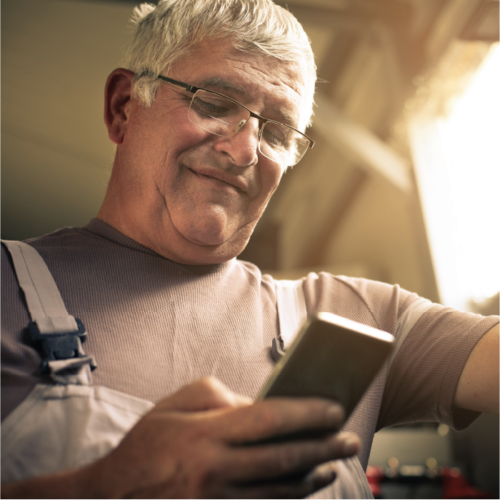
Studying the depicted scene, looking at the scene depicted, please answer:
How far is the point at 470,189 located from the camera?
2.49 meters

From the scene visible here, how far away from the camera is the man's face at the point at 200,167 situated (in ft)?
3.02

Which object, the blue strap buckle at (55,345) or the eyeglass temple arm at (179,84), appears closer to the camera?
the blue strap buckle at (55,345)

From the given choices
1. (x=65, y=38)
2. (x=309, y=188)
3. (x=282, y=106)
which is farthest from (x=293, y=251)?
(x=282, y=106)

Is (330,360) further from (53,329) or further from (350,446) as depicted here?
(53,329)

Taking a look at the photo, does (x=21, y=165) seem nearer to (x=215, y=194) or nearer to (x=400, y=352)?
(x=215, y=194)

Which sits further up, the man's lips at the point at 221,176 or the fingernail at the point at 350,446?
the man's lips at the point at 221,176

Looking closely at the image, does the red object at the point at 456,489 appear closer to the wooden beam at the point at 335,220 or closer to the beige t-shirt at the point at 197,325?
the beige t-shirt at the point at 197,325

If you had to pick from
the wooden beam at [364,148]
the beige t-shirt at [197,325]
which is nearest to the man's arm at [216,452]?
the beige t-shirt at [197,325]

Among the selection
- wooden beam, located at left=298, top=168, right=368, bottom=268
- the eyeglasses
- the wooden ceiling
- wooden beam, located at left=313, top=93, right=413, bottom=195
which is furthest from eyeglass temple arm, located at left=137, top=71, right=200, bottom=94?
wooden beam, located at left=298, top=168, right=368, bottom=268

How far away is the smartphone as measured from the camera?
20.4 inches

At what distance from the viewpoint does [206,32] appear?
3.21 ft

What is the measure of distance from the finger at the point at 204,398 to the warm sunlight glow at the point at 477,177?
1.99 m

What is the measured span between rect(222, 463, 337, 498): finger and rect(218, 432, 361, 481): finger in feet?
0.04

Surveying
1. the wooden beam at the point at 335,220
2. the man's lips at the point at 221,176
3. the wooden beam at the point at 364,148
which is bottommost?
the wooden beam at the point at 335,220
